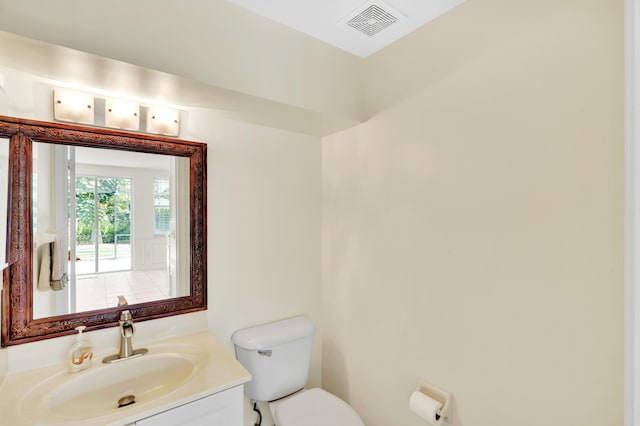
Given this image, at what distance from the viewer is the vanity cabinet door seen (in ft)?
3.40

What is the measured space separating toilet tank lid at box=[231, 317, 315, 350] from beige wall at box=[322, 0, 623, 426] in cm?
34

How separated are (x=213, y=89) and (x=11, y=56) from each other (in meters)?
0.66

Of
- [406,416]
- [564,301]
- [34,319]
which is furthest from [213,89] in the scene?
→ [406,416]

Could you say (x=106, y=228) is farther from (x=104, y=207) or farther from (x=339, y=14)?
(x=339, y=14)

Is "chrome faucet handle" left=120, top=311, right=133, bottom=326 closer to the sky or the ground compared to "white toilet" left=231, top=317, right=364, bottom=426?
closer to the sky

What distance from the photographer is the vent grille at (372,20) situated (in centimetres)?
136

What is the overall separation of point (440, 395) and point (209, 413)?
99 centimetres

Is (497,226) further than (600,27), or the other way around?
(497,226)

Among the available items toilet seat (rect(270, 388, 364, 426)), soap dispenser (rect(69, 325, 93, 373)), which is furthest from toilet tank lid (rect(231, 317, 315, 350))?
soap dispenser (rect(69, 325, 93, 373))

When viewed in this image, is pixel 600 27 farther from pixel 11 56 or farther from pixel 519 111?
pixel 11 56

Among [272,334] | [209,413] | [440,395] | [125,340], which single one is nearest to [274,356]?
[272,334]

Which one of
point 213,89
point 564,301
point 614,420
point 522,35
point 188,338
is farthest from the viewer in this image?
point 188,338

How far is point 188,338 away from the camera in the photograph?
1509 millimetres

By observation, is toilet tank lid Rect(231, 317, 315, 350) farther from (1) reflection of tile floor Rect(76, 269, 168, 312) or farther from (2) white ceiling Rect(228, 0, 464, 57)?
(2) white ceiling Rect(228, 0, 464, 57)
